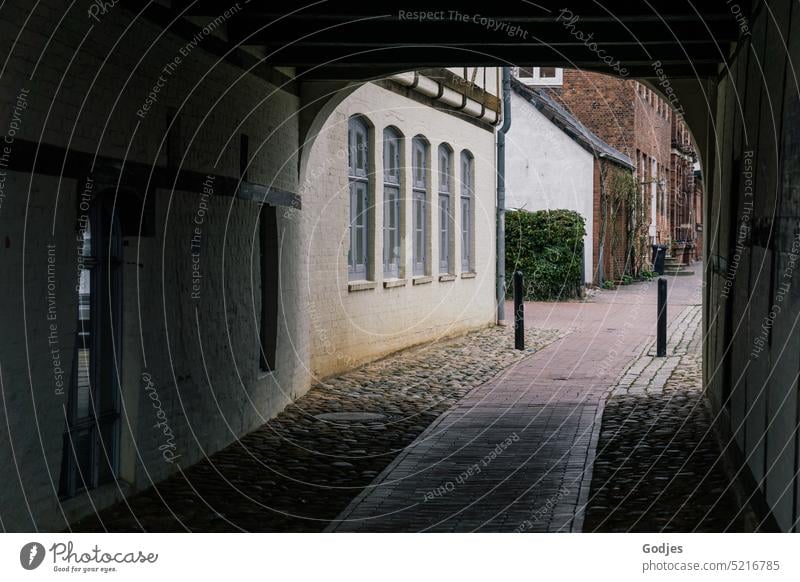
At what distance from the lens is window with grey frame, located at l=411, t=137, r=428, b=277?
19.3 meters

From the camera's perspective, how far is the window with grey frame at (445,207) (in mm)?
20828

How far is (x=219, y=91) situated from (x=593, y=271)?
2518 centimetres

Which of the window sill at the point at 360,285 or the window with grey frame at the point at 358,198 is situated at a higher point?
the window with grey frame at the point at 358,198

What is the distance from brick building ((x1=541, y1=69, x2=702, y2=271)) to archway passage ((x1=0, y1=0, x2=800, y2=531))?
2553cm

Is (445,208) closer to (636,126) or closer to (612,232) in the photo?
(612,232)

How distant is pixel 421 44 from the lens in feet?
37.2

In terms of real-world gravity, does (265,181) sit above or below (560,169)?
below

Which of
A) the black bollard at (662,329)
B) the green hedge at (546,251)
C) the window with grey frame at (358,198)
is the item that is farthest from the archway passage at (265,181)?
the green hedge at (546,251)

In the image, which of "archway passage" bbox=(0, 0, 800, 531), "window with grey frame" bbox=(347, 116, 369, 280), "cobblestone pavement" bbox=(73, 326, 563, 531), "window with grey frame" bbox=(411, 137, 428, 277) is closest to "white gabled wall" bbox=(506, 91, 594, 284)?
"window with grey frame" bbox=(411, 137, 428, 277)

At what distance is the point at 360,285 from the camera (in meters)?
16.6

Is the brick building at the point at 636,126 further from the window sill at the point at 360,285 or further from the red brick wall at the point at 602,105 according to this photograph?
the window sill at the point at 360,285

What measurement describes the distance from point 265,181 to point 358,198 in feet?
14.7

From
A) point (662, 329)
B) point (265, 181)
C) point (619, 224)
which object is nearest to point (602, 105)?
point (619, 224)

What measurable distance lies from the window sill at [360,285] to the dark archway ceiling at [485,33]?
3505mm
